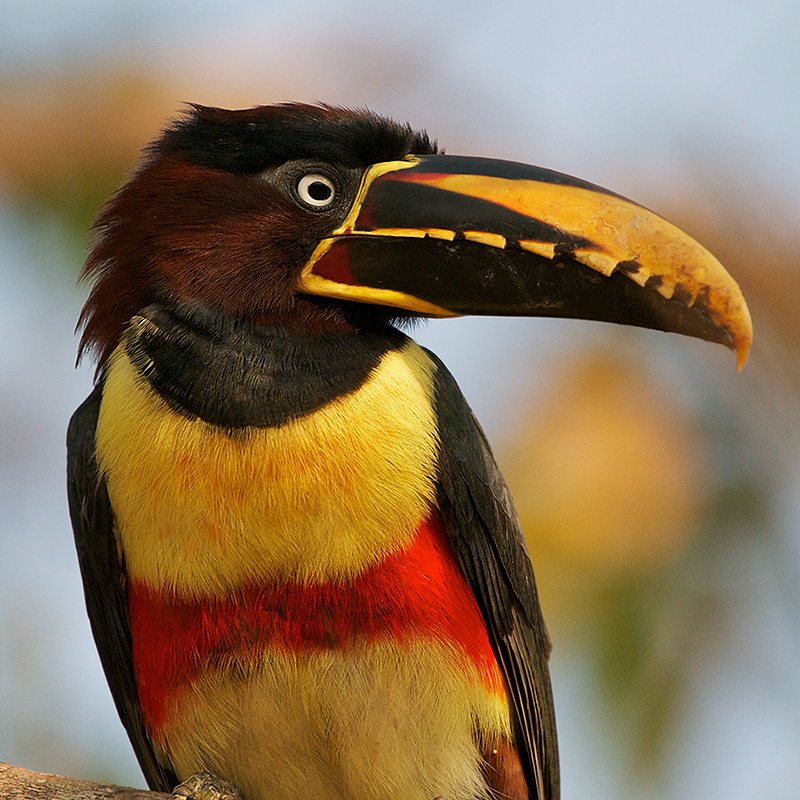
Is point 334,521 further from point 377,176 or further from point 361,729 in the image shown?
point 377,176

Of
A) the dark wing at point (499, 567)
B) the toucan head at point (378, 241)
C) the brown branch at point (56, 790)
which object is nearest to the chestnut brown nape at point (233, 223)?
the toucan head at point (378, 241)

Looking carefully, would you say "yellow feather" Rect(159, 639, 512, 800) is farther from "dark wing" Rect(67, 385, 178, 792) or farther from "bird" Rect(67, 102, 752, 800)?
"dark wing" Rect(67, 385, 178, 792)

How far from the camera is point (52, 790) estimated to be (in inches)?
136

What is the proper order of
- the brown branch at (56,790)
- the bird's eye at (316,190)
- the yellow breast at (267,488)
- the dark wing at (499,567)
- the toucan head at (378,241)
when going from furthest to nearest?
the dark wing at (499,567)
the bird's eye at (316,190)
the toucan head at (378,241)
the yellow breast at (267,488)
the brown branch at (56,790)

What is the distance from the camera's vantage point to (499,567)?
423 cm

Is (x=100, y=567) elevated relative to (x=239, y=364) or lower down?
lower down

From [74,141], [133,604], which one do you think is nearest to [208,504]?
[133,604]

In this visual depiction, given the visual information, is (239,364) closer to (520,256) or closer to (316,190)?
(316,190)

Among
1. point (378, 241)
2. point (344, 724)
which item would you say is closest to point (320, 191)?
point (378, 241)

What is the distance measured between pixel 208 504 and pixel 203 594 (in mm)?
322

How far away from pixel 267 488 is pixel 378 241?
911 mm

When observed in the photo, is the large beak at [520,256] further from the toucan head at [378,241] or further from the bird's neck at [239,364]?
the bird's neck at [239,364]

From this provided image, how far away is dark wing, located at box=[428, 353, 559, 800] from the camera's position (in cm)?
404

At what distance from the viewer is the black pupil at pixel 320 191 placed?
12.9 feet
